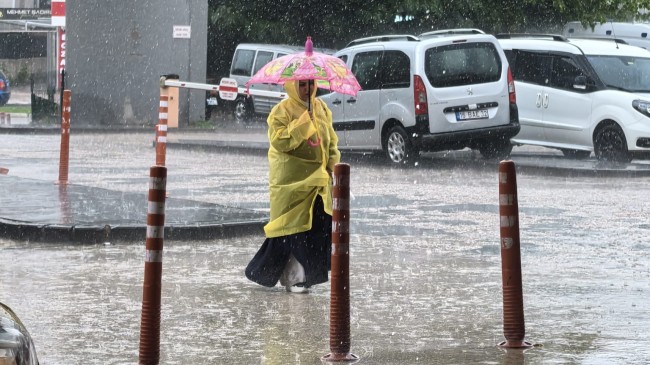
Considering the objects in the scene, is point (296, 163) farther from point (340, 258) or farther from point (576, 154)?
point (576, 154)

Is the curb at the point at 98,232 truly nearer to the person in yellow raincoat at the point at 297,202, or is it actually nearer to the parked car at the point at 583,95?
the person in yellow raincoat at the point at 297,202

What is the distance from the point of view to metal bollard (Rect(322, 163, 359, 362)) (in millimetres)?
7316

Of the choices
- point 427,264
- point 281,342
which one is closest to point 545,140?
point 427,264

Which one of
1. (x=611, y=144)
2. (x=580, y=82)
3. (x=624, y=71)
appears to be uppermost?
(x=624, y=71)

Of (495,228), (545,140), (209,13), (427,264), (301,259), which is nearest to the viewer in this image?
(301,259)

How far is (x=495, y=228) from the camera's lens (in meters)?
13.7

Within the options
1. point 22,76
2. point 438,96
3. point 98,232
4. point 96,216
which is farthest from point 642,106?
point 22,76

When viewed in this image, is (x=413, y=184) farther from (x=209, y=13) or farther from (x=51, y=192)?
(x=209, y=13)

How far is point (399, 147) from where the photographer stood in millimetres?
21859

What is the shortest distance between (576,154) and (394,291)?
14.3 m

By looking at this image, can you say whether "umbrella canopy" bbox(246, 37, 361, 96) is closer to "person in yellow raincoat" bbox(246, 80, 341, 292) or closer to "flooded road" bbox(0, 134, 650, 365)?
"person in yellow raincoat" bbox(246, 80, 341, 292)

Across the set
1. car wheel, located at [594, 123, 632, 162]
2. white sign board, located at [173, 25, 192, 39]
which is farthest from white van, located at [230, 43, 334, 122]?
car wheel, located at [594, 123, 632, 162]

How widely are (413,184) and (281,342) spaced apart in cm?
1086

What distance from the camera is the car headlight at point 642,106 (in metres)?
21.2
